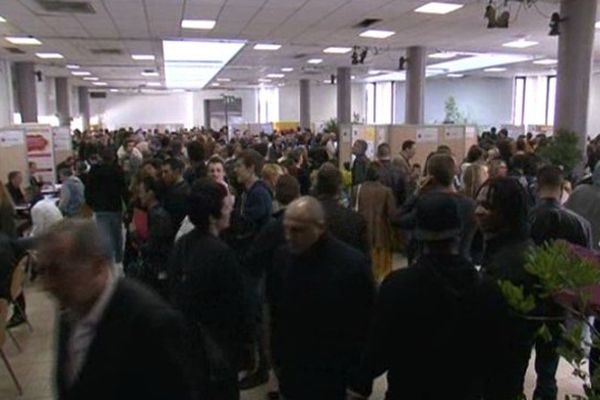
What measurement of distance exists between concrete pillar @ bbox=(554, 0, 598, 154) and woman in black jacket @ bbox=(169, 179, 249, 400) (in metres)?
6.91

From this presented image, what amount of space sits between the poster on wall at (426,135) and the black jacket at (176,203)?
596cm

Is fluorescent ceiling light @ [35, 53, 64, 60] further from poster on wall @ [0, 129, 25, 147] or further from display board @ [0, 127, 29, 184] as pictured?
poster on wall @ [0, 129, 25, 147]

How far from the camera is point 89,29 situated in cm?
1088

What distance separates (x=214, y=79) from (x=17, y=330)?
66.0 ft

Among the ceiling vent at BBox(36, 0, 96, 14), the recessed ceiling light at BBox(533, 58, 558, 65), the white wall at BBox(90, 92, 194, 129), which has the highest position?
the ceiling vent at BBox(36, 0, 96, 14)

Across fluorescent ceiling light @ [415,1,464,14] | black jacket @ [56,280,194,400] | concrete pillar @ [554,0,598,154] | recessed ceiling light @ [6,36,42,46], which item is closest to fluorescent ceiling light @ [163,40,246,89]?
recessed ceiling light @ [6,36,42,46]

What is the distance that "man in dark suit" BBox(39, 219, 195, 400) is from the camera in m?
1.62

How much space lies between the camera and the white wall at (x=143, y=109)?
3262 centimetres

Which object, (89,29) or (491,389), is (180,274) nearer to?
(491,389)

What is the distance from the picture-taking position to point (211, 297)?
266 cm

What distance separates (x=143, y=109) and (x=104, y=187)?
89.8ft

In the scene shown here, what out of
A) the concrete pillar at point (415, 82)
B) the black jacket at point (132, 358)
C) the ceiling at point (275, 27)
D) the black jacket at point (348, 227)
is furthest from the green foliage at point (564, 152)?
the concrete pillar at point (415, 82)

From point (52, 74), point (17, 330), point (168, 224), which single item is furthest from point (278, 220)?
point (52, 74)

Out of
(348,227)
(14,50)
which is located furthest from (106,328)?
(14,50)
